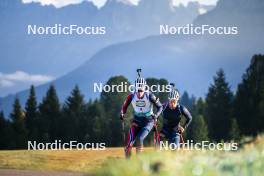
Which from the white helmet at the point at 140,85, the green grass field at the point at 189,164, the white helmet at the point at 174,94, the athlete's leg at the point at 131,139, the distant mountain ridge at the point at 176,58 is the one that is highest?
the distant mountain ridge at the point at 176,58

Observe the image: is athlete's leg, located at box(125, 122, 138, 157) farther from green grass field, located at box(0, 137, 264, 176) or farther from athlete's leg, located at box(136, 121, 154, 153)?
green grass field, located at box(0, 137, 264, 176)

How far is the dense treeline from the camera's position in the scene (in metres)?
26.2

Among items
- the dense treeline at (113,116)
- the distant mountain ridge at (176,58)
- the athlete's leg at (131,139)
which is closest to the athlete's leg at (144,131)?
the athlete's leg at (131,139)

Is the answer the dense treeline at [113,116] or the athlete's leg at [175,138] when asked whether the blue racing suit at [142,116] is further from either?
the dense treeline at [113,116]

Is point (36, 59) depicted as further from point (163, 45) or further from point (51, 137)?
point (163, 45)

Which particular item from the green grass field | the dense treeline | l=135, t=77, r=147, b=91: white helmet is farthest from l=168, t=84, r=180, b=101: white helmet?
the dense treeline

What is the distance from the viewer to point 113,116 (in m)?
27.2

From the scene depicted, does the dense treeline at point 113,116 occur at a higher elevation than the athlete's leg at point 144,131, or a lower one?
higher

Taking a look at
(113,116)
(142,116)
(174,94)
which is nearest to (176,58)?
(113,116)

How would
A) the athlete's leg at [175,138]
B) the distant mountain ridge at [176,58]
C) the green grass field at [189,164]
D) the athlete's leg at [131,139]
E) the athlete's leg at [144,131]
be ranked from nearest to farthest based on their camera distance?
the green grass field at [189,164] < the athlete's leg at [144,131] < the athlete's leg at [131,139] < the athlete's leg at [175,138] < the distant mountain ridge at [176,58]

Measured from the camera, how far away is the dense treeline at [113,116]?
26.2m

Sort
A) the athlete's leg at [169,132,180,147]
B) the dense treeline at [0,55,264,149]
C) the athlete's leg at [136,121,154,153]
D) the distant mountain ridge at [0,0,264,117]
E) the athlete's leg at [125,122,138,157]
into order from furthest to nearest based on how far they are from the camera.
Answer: the distant mountain ridge at [0,0,264,117]
the dense treeline at [0,55,264,149]
the athlete's leg at [169,132,180,147]
the athlete's leg at [125,122,138,157]
the athlete's leg at [136,121,154,153]

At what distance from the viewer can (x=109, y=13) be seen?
2791 cm

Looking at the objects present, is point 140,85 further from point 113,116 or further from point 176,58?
point 176,58
